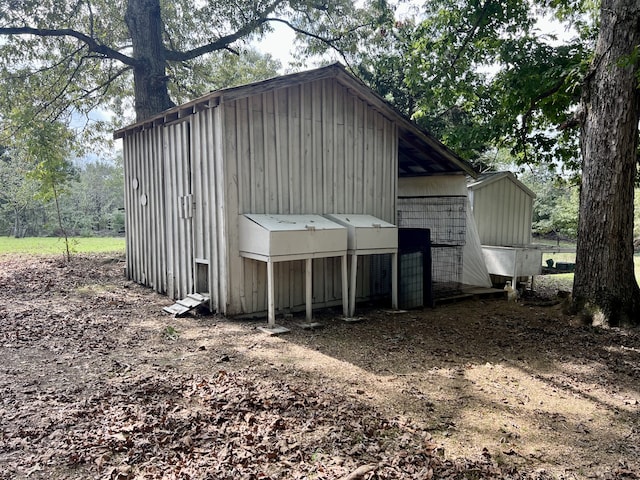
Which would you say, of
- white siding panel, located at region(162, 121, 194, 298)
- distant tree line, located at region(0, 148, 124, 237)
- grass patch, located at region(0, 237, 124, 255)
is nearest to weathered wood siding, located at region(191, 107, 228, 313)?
white siding panel, located at region(162, 121, 194, 298)

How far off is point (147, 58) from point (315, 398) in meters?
10.9

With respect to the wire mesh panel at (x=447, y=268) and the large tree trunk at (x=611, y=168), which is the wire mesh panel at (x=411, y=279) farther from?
the large tree trunk at (x=611, y=168)

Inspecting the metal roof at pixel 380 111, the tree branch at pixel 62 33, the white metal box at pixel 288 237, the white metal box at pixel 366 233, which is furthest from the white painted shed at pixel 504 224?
the tree branch at pixel 62 33

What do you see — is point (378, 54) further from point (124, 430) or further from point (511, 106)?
point (124, 430)

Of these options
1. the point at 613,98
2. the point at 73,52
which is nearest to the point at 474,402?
the point at 613,98

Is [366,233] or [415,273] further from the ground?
[366,233]

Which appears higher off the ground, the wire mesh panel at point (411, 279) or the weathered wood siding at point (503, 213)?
the weathered wood siding at point (503, 213)

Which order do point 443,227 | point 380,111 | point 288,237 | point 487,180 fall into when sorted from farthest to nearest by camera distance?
1. point 487,180
2. point 443,227
3. point 380,111
4. point 288,237

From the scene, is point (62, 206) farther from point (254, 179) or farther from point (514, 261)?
point (514, 261)

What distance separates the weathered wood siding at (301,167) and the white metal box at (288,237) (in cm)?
25

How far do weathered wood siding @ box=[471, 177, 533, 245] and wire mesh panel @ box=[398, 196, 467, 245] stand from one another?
1.26 metres

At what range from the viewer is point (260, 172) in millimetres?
6312

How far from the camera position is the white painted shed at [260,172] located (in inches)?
240

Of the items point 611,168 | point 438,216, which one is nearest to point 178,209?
point 438,216
